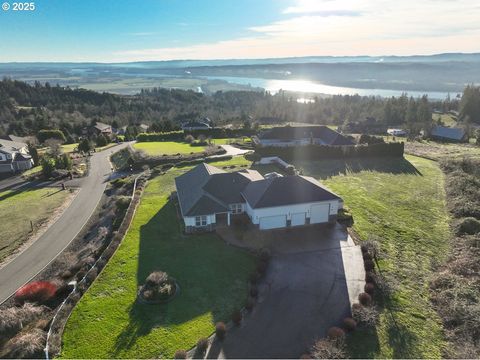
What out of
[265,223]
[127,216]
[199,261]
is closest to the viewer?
[199,261]

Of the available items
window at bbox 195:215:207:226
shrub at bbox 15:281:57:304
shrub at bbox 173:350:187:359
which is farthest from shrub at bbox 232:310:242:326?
shrub at bbox 15:281:57:304

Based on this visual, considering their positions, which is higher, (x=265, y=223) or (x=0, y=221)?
(x=265, y=223)

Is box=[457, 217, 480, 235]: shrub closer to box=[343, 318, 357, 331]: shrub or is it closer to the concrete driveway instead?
the concrete driveway

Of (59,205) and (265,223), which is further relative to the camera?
(59,205)

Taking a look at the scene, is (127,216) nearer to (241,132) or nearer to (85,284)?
(85,284)

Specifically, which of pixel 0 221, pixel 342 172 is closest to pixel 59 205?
pixel 0 221

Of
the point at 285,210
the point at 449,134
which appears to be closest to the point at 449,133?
the point at 449,134

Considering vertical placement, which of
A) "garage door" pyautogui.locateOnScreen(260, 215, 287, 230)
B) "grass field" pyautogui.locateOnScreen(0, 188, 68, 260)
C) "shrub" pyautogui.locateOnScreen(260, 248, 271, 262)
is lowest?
"grass field" pyautogui.locateOnScreen(0, 188, 68, 260)
